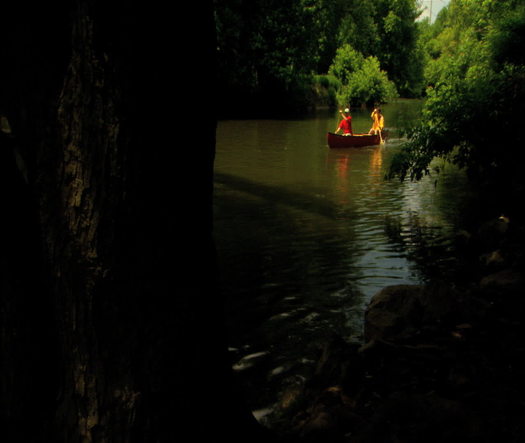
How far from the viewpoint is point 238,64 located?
36031mm

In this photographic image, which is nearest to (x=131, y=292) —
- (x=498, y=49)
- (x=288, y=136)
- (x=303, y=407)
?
(x=303, y=407)

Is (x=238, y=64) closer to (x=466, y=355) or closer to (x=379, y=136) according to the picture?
(x=379, y=136)

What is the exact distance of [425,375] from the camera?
156 inches

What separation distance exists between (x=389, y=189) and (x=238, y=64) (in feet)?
78.6

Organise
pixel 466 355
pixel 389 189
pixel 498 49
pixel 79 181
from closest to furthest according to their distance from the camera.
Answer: pixel 79 181
pixel 466 355
pixel 498 49
pixel 389 189

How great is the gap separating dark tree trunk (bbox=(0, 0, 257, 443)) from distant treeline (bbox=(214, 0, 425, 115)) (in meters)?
20.5

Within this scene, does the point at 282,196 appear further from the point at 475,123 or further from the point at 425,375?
the point at 425,375

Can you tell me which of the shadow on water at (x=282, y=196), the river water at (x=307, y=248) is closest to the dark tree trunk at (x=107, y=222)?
the river water at (x=307, y=248)

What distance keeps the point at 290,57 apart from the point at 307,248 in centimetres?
3111

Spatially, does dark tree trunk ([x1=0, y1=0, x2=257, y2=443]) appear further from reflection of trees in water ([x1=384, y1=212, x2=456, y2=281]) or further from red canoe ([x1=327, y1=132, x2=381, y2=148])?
red canoe ([x1=327, y1=132, x2=381, y2=148])

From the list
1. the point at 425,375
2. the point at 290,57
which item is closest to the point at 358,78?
the point at 290,57

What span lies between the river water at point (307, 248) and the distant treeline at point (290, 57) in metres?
8.62

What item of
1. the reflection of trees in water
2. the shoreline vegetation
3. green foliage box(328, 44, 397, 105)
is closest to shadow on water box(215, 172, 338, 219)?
the reflection of trees in water

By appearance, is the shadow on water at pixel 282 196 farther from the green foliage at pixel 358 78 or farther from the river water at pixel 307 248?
the green foliage at pixel 358 78
